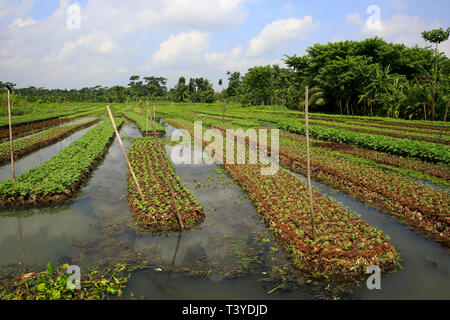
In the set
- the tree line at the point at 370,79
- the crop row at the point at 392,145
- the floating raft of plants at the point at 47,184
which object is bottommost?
the floating raft of plants at the point at 47,184

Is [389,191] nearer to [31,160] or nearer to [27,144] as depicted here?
[31,160]

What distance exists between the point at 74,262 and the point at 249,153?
33.4 ft

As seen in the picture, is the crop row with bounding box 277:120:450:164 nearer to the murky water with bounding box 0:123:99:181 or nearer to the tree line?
the tree line

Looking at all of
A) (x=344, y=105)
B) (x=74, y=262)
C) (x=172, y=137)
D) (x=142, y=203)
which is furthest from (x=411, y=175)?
(x=344, y=105)

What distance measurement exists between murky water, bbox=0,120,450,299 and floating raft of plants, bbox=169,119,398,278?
31 cm

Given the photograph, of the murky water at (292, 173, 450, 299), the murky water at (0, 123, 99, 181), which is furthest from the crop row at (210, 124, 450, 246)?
the murky water at (0, 123, 99, 181)

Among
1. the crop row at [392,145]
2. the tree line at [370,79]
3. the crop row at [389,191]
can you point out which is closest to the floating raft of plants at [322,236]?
the crop row at [389,191]

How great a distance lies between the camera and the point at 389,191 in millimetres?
8258

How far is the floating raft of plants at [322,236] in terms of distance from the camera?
5.08 meters

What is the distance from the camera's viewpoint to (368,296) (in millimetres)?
4555

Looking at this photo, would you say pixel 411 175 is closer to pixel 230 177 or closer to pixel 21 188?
pixel 230 177

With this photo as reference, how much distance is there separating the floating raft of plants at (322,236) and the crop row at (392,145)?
740 cm

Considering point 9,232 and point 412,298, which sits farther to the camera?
point 9,232

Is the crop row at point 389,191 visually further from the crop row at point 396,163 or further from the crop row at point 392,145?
the crop row at point 392,145
